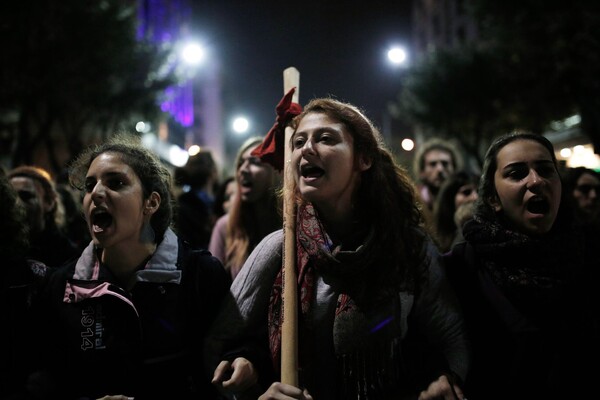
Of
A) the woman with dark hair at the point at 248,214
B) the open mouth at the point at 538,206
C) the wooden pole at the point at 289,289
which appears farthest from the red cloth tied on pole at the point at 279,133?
the open mouth at the point at 538,206

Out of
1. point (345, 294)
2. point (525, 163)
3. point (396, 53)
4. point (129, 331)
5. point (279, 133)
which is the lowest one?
point (129, 331)

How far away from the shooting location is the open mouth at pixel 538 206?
2553mm

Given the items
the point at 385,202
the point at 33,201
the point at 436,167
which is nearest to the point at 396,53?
the point at 436,167

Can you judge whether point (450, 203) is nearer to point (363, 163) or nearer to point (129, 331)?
point (363, 163)

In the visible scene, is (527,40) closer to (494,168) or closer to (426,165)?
(426,165)

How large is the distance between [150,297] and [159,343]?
21 centimetres

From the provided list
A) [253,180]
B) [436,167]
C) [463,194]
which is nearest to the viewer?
[253,180]

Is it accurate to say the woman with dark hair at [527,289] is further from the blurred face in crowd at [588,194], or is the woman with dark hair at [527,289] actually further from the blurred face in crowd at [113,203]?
the blurred face in crowd at [588,194]

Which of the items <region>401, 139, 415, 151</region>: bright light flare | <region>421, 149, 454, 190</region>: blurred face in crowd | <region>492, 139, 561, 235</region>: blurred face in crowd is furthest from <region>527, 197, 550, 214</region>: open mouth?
<region>401, 139, 415, 151</region>: bright light flare

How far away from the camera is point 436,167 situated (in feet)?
19.1

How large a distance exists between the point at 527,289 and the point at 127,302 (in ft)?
6.10

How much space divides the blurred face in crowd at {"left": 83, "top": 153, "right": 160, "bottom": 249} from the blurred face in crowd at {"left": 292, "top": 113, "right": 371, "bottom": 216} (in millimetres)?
808

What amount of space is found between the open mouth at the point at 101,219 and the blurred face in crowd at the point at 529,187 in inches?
76.9

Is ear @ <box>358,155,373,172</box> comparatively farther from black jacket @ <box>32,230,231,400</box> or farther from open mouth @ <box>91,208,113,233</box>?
open mouth @ <box>91,208,113,233</box>
